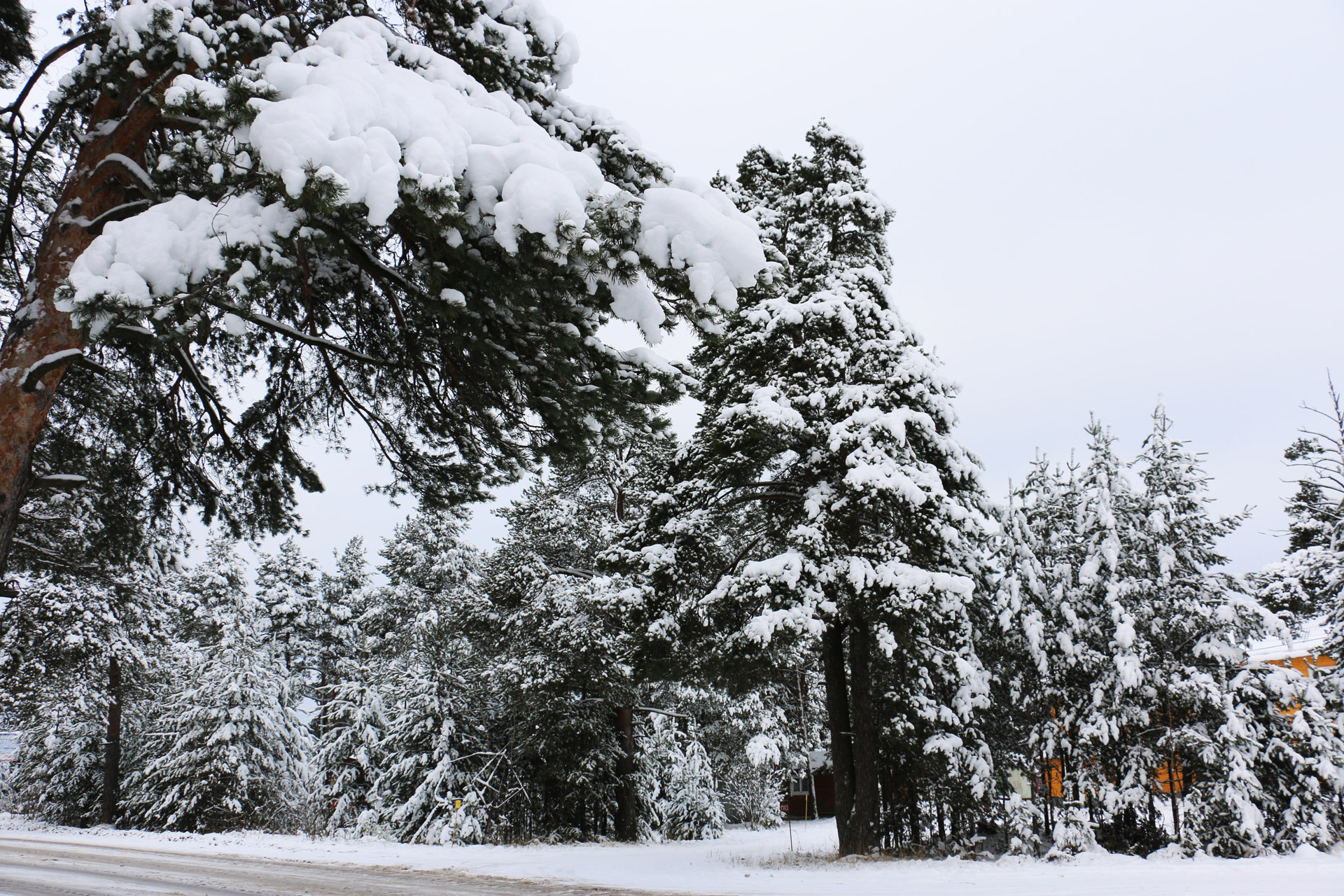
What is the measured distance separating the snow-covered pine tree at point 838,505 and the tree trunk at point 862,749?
0.9 inches

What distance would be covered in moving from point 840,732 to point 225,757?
754 inches

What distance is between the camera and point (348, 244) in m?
4.24

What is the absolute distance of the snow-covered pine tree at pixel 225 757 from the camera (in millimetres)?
21656

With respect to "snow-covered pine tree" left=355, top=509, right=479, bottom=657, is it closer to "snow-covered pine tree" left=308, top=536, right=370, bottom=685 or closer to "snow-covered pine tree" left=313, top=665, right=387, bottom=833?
"snow-covered pine tree" left=313, top=665, right=387, bottom=833

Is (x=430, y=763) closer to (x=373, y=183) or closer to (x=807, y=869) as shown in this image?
(x=807, y=869)

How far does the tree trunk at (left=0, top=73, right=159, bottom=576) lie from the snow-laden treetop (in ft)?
3.82

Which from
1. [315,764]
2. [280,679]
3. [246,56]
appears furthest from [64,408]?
[280,679]

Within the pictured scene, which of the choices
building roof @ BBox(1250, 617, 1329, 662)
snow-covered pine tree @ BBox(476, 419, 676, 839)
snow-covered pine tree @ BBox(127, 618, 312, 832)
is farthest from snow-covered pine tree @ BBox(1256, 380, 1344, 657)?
snow-covered pine tree @ BBox(127, 618, 312, 832)

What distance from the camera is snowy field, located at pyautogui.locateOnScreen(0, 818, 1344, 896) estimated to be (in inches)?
309

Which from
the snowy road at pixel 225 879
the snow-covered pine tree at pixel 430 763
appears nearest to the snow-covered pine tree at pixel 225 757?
the snow-covered pine tree at pixel 430 763

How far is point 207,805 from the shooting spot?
21812 millimetres

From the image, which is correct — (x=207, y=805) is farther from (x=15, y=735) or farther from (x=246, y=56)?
(x=246, y=56)

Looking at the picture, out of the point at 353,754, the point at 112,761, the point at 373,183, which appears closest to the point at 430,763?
the point at 353,754

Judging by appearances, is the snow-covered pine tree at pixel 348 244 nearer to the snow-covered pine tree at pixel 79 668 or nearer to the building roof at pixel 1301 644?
the snow-covered pine tree at pixel 79 668
